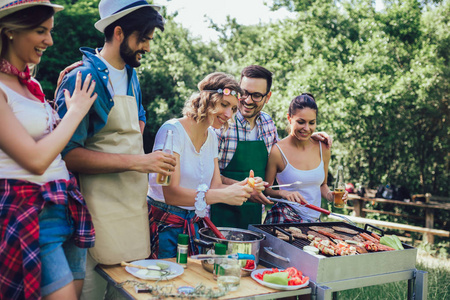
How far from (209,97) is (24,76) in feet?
4.43

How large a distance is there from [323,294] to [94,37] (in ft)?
45.3

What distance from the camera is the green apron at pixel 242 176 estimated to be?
11.7 ft

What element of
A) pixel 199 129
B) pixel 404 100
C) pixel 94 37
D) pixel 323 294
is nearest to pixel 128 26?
pixel 199 129

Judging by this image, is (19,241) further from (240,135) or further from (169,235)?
(240,135)

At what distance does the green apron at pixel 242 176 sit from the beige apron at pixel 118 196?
113cm

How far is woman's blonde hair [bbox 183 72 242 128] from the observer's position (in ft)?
9.92

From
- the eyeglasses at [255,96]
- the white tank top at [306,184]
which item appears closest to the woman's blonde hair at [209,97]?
the eyeglasses at [255,96]

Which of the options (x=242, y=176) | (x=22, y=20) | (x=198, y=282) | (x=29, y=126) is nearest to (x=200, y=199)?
(x=198, y=282)

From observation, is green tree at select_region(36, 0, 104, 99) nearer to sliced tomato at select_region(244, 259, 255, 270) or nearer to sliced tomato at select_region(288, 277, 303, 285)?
sliced tomato at select_region(244, 259, 255, 270)

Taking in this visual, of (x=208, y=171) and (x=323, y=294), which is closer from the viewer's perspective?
(x=323, y=294)

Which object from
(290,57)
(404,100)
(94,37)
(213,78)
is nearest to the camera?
(213,78)

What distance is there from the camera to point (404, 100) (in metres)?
11.4

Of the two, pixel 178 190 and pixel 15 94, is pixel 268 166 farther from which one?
pixel 15 94

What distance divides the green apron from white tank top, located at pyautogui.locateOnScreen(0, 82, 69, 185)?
1760 millimetres
